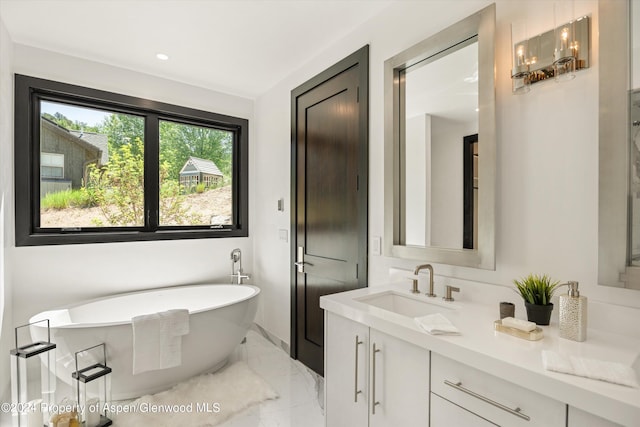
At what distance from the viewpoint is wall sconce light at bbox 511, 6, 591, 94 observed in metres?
1.24

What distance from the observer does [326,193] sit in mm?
2611

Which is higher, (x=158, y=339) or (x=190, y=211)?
(x=190, y=211)

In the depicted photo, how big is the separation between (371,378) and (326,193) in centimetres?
149

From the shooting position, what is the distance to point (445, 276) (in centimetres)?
172

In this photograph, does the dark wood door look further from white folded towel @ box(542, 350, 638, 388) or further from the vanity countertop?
white folded towel @ box(542, 350, 638, 388)

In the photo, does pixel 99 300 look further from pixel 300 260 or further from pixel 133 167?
pixel 300 260

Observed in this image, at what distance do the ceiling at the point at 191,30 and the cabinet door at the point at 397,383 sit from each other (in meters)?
1.99

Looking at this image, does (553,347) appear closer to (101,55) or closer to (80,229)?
(80,229)

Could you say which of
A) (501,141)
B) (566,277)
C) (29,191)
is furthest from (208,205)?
(566,277)

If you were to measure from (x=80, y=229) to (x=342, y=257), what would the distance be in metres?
2.31

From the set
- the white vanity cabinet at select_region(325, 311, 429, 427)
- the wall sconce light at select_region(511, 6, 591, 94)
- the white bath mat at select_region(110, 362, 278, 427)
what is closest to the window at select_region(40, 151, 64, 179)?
the white bath mat at select_region(110, 362, 278, 427)

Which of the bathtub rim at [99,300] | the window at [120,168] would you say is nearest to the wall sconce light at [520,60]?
the bathtub rim at [99,300]

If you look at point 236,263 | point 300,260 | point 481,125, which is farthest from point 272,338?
point 481,125

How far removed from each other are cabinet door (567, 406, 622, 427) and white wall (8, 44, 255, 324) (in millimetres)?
3198
